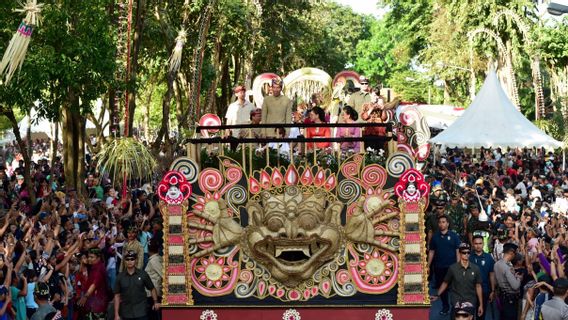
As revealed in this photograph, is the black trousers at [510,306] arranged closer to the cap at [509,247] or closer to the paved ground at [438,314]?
the cap at [509,247]

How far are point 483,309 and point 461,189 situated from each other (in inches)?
499

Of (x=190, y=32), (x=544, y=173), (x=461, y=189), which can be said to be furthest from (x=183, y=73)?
(x=461, y=189)

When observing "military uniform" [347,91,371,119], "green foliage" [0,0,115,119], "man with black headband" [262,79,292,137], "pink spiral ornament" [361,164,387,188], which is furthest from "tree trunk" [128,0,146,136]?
"pink spiral ornament" [361,164,387,188]

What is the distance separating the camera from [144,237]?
16688 millimetres

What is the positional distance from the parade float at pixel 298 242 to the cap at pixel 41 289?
1.38 m

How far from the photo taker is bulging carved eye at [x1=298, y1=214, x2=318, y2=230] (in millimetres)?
12492

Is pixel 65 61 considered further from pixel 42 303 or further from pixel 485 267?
pixel 485 267

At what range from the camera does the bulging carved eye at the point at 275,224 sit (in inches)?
493

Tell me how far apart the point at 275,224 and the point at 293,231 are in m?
0.24

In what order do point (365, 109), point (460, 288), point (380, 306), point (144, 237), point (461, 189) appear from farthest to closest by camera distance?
point (461, 189) < point (144, 237) < point (365, 109) < point (460, 288) < point (380, 306)

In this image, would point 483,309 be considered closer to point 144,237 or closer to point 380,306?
point 380,306

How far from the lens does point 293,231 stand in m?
12.5

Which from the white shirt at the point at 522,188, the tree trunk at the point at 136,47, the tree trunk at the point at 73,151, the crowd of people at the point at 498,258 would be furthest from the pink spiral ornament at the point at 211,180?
the white shirt at the point at 522,188

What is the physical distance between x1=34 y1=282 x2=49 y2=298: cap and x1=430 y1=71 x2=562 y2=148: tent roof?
13.0m
